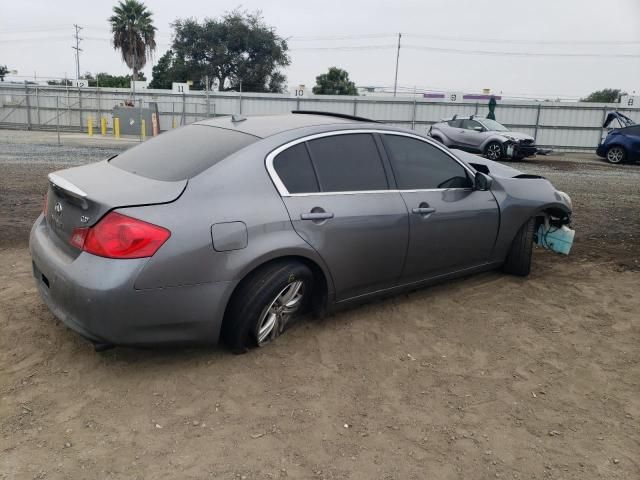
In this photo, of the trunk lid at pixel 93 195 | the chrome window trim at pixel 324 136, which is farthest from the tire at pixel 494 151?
the trunk lid at pixel 93 195

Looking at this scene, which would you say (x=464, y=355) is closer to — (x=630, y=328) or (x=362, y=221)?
(x=362, y=221)

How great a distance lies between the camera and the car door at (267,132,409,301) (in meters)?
3.31

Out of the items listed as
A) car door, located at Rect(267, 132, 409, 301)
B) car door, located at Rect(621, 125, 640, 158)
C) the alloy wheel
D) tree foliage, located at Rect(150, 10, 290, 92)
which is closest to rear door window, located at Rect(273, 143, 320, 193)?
car door, located at Rect(267, 132, 409, 301)

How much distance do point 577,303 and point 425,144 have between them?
188 centimetres

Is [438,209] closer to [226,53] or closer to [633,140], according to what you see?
[633,140]

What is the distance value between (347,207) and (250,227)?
0.78m

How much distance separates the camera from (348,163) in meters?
3.63

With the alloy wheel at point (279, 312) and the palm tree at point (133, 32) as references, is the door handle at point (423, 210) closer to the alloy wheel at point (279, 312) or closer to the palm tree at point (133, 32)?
the alloy wheel at point (279, 312)

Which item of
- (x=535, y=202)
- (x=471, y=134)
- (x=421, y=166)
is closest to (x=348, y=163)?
(x=421, y=166)

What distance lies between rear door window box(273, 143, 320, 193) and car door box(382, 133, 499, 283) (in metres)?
0.77

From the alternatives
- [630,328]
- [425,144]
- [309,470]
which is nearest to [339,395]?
[309,470]

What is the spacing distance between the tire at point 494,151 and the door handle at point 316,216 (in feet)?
49.0

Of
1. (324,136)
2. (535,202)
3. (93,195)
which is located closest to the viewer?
(93,195)

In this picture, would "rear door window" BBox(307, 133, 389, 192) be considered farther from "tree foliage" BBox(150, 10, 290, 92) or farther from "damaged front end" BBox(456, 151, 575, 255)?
"tree foliage" BBox(150, 10, 290, 92)
